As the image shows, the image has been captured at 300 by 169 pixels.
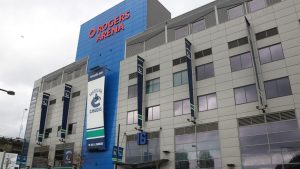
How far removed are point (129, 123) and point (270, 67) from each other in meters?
24.8

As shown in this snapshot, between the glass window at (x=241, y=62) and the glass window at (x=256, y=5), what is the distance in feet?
23.8

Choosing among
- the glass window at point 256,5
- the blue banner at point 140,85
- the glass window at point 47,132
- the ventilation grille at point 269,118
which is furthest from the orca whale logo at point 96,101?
the glass window at point 256,5

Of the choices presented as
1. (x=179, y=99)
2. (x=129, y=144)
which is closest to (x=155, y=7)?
(x=179, y=99)

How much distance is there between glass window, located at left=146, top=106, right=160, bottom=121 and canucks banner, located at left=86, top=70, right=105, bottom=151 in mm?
10144

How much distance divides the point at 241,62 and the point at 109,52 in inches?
1158

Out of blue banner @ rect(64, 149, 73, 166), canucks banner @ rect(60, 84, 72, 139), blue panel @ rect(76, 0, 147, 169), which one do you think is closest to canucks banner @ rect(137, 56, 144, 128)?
blue panel @ rect(76, 0, 147, 169)

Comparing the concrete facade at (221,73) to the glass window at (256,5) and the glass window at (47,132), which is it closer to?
the glass window at (256,5)

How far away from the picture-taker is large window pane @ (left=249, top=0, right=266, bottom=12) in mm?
41656

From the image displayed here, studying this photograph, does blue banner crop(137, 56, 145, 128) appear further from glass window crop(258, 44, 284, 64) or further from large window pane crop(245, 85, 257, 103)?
glass window crop(258, 44, 284, 64)

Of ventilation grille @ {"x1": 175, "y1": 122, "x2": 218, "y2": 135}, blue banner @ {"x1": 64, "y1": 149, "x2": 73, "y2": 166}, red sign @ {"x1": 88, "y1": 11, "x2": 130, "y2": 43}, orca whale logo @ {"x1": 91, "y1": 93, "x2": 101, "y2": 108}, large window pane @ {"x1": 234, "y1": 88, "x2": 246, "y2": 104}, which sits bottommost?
blue banner @ {"x1": 64, "y1": 149, "x2": 73, "y2": 166}

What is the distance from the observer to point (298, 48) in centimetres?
3581

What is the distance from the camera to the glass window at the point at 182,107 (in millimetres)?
43688

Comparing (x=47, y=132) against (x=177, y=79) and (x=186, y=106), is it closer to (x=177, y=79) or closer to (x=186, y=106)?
(x=177, y=79)

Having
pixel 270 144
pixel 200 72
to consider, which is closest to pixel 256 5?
pixel 200 72
